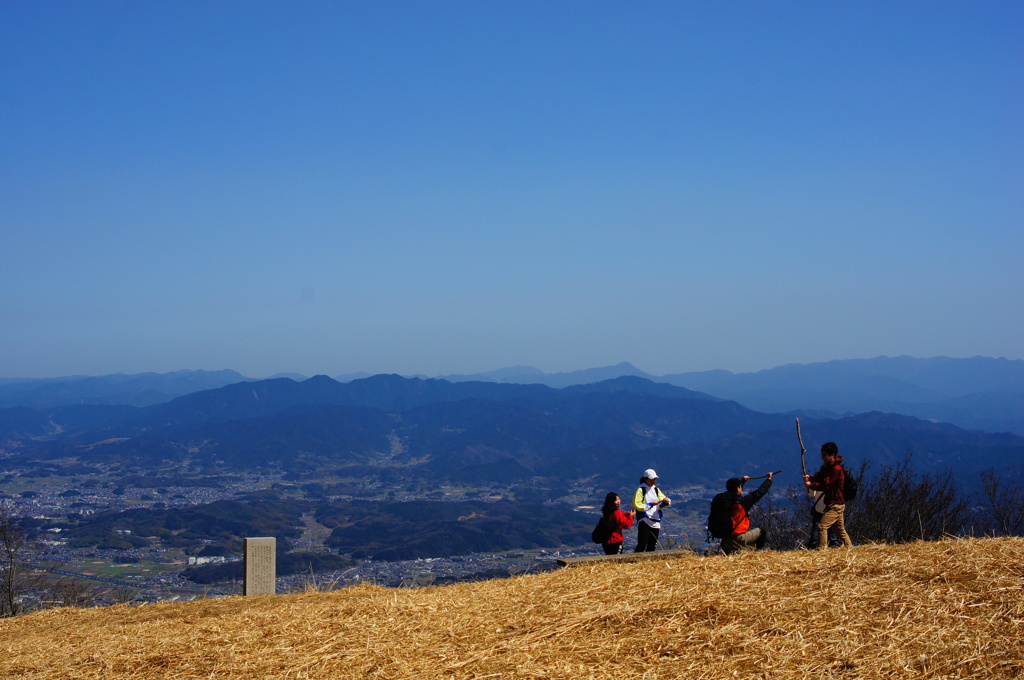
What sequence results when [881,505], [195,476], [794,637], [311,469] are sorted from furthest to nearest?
1. [311,469]
2. [195,476]
3. [881,505]
4. [794,637]

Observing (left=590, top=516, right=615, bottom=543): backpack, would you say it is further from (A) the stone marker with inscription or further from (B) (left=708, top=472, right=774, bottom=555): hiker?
(A) the stone marker with inscription

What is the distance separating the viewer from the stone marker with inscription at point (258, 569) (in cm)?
1361

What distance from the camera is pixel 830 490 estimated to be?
400 inches

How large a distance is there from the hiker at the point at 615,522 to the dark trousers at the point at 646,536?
0.78 ft

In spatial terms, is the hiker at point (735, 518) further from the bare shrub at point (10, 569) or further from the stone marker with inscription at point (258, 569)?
the bare shrub at point (10, 569)

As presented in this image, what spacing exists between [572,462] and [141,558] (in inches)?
4273

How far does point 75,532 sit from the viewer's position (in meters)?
100

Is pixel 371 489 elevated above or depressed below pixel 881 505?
below

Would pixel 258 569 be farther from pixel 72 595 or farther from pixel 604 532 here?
pixel 72 595

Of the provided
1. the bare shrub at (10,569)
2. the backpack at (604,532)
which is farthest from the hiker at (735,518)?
the bare shrub at (10,569)

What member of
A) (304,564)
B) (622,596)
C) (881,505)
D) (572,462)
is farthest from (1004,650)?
(572,462)

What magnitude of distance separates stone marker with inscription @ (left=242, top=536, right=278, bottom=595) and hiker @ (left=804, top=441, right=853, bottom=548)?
8577 millimetres

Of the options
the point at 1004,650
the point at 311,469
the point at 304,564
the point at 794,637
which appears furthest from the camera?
the point at 311,469

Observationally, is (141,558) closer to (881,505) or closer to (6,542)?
(6,542)
